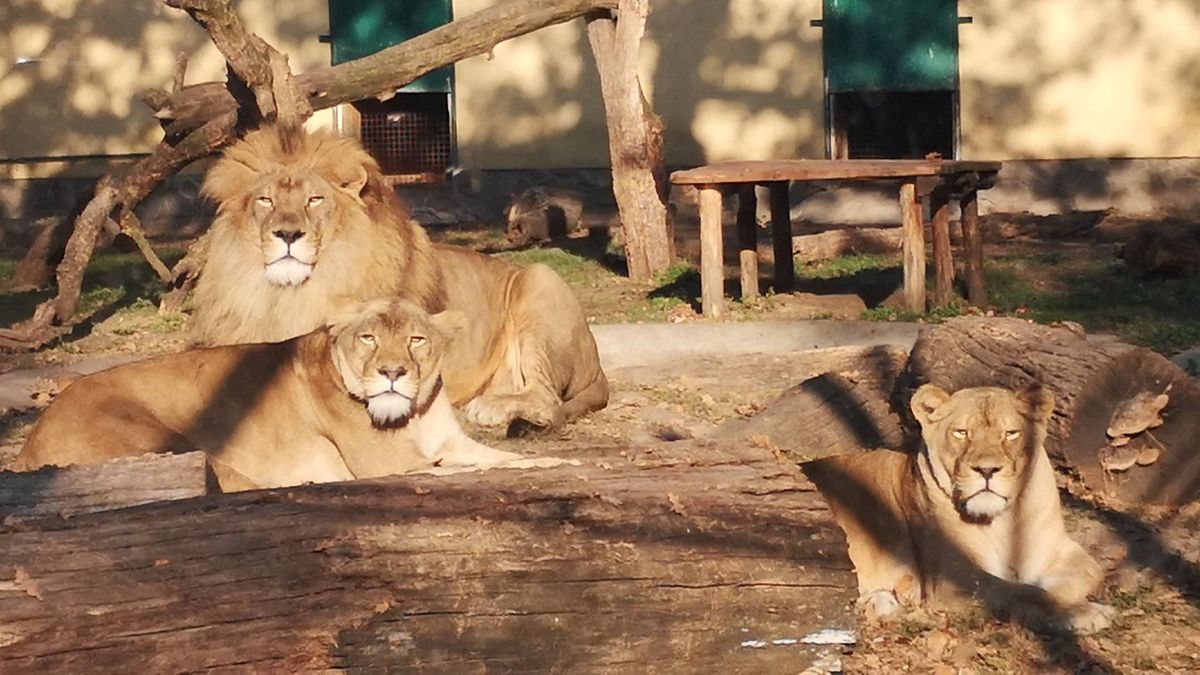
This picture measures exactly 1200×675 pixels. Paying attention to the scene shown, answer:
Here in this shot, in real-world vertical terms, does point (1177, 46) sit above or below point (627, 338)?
above

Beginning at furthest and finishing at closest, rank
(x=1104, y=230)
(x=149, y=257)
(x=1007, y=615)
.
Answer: (x=1104, y=230) < (x=149, y=257) < (x=1007, y=615)

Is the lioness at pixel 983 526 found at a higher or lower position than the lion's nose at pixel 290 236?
lower

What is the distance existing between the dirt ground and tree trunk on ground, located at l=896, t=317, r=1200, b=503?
133 millimetres

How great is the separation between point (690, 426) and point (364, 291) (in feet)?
5.22

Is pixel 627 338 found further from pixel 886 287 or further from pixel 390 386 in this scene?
pixel 390 386

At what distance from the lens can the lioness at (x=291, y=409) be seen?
5.22 m

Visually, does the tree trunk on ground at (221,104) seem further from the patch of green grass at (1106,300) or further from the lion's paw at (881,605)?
the lion's paw at (881,605)

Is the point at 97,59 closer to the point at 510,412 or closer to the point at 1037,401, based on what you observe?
the point at 510,412

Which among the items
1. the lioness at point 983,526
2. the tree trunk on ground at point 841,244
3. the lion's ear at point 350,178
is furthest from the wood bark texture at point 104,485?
the tree trunk on ground at point 841,244

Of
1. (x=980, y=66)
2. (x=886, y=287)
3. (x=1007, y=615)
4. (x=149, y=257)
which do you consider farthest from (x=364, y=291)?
(x=980, y=66)

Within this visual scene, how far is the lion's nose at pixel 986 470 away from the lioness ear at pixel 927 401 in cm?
25

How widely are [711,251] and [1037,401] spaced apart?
222 inches

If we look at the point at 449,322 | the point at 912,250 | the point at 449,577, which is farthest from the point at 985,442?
the point at 912,250

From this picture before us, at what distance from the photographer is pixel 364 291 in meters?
6.71
